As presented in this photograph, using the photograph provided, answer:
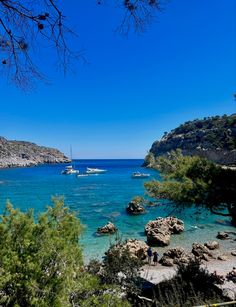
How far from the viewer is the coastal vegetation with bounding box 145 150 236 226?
10789 millimetres

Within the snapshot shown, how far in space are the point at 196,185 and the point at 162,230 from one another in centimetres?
1357

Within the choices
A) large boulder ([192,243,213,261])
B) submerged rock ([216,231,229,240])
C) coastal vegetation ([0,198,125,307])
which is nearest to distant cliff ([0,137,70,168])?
submerged rock ([216,231,229,240])

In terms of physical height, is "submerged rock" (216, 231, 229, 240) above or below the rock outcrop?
below

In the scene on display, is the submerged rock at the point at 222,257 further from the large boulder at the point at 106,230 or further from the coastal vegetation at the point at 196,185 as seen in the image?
the large boulder at the point at 106,230

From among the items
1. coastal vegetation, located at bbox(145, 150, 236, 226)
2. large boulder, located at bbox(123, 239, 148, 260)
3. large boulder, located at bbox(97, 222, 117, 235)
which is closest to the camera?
coastal vegetation, located at bbox(145, 150, 236, 226)

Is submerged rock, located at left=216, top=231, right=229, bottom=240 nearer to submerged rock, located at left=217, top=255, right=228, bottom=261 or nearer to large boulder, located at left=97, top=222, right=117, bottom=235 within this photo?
submerged rock, located at left=217, top=255, right=228, bottom=261

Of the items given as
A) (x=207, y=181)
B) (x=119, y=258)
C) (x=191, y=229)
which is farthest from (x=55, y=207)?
(x=191, y=229)

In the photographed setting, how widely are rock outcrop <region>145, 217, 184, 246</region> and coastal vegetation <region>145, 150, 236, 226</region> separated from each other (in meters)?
10.8

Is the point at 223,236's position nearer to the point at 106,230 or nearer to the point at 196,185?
the point at 106,230

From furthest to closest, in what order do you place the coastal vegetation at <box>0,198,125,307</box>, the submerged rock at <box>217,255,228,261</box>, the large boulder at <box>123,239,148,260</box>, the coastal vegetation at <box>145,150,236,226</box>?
the submerged rock at <box>217,255,228,261</box> → the large boulder at <box>123,239,148,260</box> → the coastal vegetation at <box>145,150,236,226</box> → the coastal vegetation at <box>0,198,125,307</box>

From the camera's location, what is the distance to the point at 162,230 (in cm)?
2380

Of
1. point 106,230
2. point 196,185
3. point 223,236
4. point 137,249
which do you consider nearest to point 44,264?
point 196,185

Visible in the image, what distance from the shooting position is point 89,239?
23.3m

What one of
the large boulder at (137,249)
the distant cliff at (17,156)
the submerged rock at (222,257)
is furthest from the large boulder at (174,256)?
the distant cliff at (17,156)
